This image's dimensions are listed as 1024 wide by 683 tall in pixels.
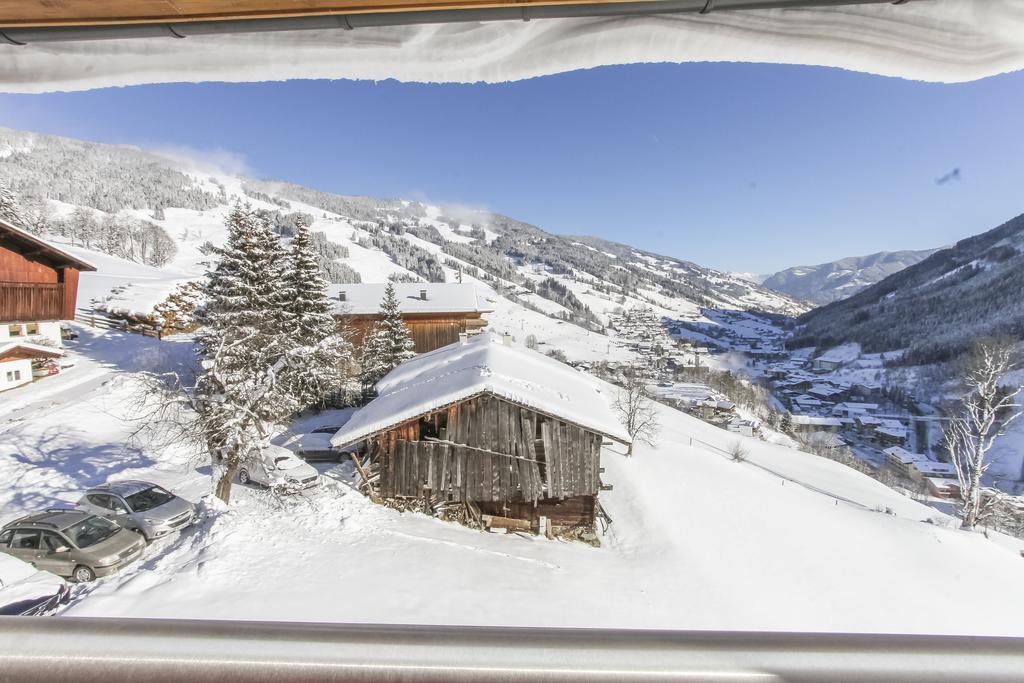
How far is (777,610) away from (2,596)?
14726 millimetres

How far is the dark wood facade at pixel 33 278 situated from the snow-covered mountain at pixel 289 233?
2207mm

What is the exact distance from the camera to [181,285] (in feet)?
99.7

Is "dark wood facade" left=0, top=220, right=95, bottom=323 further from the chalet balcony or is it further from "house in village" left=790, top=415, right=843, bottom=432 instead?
"house in village" left=790, top=415, right=843, bottom=432

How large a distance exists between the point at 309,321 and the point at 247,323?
11.0 ft

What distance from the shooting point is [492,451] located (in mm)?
11938

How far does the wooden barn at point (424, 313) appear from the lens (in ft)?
97.0

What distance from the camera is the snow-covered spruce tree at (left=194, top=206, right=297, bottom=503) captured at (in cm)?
1048

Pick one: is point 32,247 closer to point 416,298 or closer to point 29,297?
point 29,297

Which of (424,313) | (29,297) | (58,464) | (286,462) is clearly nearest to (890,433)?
(424,313)

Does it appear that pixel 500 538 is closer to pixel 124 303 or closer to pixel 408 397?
pixel 408 397

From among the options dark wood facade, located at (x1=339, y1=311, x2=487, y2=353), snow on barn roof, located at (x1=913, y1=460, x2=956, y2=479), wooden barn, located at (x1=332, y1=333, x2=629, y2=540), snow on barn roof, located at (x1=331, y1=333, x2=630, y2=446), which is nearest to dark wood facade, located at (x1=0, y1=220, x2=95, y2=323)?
snow on barn roof, located at (x1=331, y1=333, x2=630, y2=446)

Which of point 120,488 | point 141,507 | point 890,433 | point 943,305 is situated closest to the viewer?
point 141,507

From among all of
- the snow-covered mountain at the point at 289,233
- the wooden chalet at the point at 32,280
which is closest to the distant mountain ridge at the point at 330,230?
the snow-covered mountain at the point at 289,233

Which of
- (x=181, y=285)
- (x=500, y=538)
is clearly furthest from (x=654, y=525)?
(x=181, y=285)
